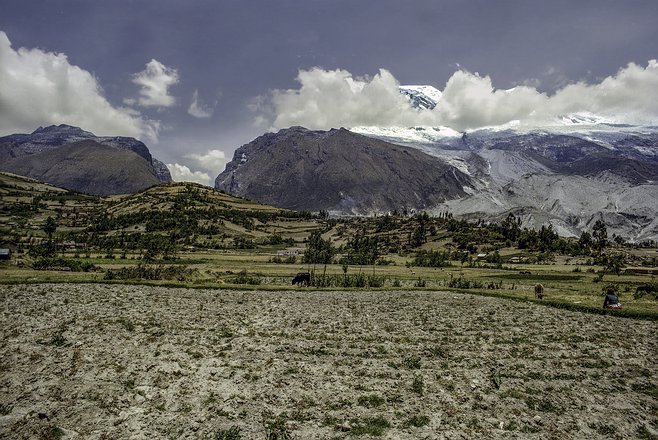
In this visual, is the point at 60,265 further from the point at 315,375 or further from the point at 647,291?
the point at 647,291

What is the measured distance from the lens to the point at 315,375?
83.8 feet

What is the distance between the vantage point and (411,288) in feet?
238

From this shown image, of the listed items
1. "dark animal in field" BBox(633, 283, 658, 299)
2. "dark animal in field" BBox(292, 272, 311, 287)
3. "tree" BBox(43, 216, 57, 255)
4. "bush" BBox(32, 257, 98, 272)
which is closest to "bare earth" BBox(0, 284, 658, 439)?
"dark animal in field" BBox(633, 283, 658, 299)

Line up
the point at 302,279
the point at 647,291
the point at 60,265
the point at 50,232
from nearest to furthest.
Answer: the point at 647,291 < the point at 302,279 < the point at 60,265 < the point at 50,232

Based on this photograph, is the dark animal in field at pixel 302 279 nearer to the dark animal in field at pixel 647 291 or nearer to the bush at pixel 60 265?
the bush at pixel 60 265

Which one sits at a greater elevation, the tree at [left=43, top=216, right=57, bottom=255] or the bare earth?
the tree at [left=43, top=216, right=57, bottom=255]

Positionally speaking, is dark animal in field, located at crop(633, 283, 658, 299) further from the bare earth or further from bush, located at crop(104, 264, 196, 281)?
bush, located at crop(104, 264, 196, 281)

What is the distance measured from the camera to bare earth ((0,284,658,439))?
19641mm

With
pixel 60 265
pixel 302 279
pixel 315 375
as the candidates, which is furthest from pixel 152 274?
pixel 315 375

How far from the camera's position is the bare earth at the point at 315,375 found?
19641 mm

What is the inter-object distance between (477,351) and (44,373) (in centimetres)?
2635

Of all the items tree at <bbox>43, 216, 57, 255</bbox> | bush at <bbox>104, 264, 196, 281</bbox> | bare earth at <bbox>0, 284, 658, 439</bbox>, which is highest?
tree at <bbox>43, 216, 57, 255</bbox>

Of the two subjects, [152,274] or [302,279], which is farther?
[152,274]

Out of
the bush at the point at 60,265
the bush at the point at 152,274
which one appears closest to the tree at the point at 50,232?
the bush at the point at 60,265
